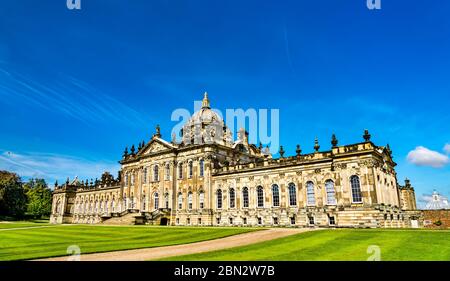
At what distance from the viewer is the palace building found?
35938 mm

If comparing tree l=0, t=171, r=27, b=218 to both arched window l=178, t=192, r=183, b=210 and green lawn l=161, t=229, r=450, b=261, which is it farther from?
green lawn l=161, t=229, r=450, b=261

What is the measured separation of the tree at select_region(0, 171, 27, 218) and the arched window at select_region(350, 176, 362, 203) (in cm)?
8007

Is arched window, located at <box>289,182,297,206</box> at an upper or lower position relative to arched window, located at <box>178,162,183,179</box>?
lower

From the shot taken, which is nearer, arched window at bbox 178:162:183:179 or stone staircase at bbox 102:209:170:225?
stone staircase at bbox 102:209:170:225

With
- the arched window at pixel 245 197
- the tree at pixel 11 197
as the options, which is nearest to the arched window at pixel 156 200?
the arched window at pixel 245 197

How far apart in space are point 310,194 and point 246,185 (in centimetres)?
954

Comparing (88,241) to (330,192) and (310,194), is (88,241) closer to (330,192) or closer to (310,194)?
(310,194)

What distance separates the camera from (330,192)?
38.2 meters

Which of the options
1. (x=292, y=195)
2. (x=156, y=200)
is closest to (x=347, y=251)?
(x=292, y=195)

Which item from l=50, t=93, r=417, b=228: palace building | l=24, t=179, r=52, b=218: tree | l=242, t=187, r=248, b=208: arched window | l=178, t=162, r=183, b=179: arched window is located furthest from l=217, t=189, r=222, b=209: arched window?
l=24, t=179, r=52, b=218: tree

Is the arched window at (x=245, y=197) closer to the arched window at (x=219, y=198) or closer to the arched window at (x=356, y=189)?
the arched window at (x=219, y=198)

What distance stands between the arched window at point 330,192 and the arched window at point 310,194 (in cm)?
184

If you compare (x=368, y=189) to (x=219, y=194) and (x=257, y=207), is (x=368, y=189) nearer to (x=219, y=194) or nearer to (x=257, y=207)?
(x=257, y=207)

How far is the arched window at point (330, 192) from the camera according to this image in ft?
124
